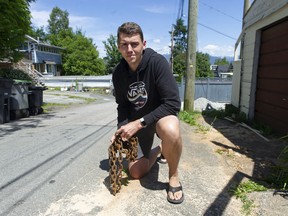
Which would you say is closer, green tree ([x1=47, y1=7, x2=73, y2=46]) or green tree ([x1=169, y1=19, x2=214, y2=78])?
green tree ([x1=169, y1=19, x2=214, y2=78])

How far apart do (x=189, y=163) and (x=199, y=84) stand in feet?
49.1

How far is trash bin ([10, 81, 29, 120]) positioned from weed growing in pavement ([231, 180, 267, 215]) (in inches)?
287

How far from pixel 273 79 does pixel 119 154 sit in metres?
4.27

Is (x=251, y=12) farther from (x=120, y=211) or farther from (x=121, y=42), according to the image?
(x=120, y=211)

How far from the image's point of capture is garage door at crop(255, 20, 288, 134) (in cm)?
516

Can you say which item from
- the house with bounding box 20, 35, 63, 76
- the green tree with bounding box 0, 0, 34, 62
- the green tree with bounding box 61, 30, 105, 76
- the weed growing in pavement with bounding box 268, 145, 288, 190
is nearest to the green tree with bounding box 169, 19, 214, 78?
the green tree with bounding box 61, 30, 105, 76

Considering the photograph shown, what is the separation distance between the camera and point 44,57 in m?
42.1

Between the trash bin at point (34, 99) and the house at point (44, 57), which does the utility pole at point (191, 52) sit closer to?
the trash bin at point (34, 99)

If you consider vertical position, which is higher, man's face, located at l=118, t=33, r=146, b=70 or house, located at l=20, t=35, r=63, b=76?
house, located at l=20, t=35, r=63, b=76

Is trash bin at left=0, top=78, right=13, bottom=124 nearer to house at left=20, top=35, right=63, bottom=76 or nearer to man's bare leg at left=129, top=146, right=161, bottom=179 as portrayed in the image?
man's bare leg at left=129, top=146, right=161, bottom=179

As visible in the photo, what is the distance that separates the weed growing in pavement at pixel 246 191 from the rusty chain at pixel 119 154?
1.04m

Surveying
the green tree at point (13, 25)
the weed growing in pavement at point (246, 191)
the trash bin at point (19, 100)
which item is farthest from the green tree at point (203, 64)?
the weed growing in pavement at point (246, 191)

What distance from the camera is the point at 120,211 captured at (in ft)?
7.55

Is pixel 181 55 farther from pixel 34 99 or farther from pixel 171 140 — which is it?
pixel 171 140
